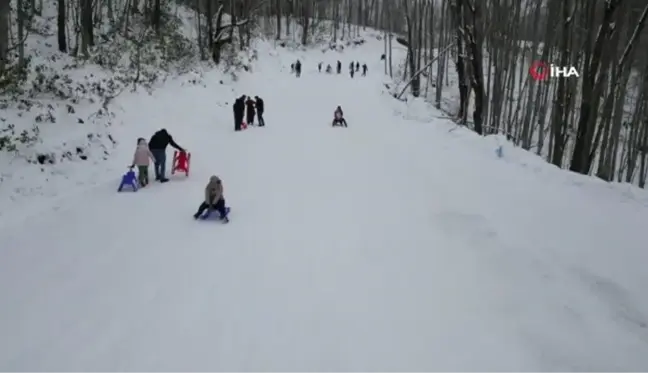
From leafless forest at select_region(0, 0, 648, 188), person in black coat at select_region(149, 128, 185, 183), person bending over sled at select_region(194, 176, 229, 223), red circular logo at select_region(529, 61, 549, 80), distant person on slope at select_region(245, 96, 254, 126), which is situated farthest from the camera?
distant person on slope at select_region(245, 96, 254, 126)

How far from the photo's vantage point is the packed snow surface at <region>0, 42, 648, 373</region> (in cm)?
508

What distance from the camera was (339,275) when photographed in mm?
6887

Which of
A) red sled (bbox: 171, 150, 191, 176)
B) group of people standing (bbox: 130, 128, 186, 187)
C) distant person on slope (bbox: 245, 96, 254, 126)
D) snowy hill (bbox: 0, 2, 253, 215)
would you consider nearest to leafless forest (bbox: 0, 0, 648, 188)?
snowy hill (bbox: 0, 2, 253, 215)

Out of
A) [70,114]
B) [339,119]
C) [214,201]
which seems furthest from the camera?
[339,119]

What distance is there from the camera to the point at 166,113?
18453 mm

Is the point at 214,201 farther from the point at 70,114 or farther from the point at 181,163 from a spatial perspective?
the point at 70,114

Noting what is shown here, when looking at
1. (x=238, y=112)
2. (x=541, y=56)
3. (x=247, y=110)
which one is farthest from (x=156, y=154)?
(x=541, y=56)

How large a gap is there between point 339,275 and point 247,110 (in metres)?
14.9

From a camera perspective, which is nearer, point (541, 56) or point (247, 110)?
point (247, 110)

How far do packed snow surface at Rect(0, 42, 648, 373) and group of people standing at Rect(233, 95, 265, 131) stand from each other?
716 centimetres

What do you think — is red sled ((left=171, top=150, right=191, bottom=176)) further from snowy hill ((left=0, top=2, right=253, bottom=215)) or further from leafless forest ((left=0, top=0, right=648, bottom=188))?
leafless forest ((left=0, top=0, right=648, bottom=188))

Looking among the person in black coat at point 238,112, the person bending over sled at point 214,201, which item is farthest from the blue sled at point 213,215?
the person in black coat at point 238,112

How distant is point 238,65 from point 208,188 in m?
24.1

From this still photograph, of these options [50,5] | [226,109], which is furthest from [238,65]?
[50,5]
